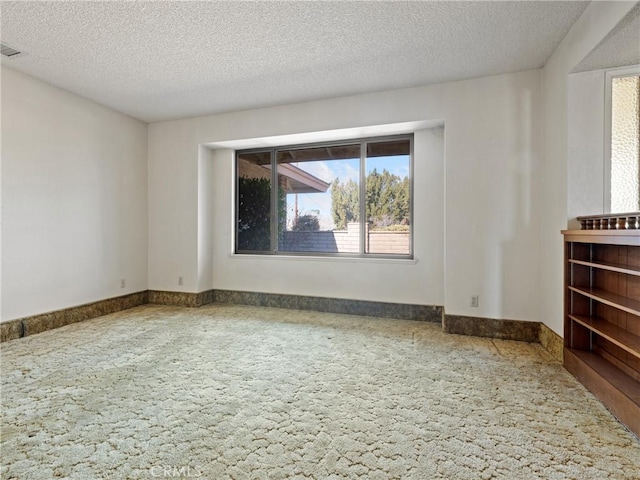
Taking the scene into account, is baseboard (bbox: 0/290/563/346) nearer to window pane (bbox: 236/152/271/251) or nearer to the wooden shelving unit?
the wooden shelving unit

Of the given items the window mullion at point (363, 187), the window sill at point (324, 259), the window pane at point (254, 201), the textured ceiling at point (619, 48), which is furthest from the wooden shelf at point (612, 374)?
the window pane at point (254, 201)

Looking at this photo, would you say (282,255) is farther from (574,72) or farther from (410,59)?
(574,72)

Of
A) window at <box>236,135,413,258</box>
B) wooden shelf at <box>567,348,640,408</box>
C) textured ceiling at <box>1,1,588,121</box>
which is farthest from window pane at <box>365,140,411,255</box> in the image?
wooden shelf at <box>567,348,640,408</box>

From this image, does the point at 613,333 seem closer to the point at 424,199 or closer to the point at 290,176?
the point at 424,199

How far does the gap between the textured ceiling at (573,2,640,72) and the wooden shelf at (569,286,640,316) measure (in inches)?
66.0

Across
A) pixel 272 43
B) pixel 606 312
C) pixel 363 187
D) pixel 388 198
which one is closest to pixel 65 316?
pixel 272 43

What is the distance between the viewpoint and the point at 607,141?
244 centimetres

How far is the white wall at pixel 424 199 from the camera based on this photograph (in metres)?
3.10

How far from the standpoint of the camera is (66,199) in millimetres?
3572

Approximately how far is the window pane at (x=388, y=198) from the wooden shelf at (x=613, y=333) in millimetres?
1865

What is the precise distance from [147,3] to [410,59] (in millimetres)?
2148

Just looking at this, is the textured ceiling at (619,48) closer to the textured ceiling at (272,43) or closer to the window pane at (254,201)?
the textured ceiling at (272,43)

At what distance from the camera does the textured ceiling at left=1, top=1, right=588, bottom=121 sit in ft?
7.32

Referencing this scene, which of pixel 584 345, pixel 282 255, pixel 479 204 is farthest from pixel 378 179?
pixel 584 345
